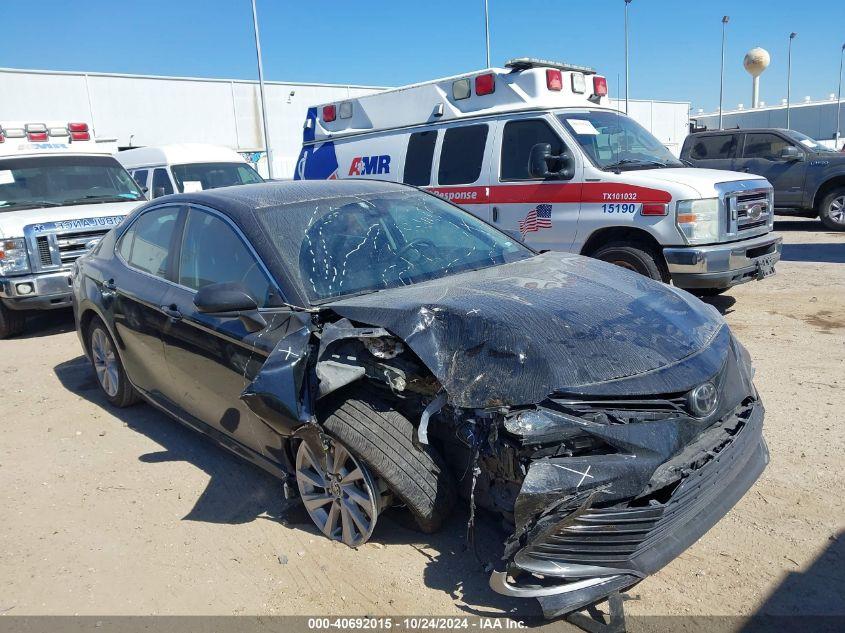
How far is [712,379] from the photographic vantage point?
2742 mm

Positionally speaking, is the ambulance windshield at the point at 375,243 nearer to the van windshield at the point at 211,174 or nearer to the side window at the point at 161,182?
Answer: the van windshield at the point at 211,174

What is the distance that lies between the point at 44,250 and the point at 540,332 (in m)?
6.92

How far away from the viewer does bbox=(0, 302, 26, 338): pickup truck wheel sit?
7.92 meters

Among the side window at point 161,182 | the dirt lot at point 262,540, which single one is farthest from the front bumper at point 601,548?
the side window at point 161,182

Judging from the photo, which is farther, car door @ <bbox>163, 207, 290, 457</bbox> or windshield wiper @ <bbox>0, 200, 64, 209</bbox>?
windshield wiper @ <bbox>0, 200, 64, 209</bbox>

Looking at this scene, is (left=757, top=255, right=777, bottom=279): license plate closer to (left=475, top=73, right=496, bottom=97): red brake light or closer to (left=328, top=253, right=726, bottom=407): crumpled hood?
(left=475, top=73, right=496, bottom=97): red brake light

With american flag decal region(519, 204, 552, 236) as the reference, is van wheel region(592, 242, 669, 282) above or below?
below

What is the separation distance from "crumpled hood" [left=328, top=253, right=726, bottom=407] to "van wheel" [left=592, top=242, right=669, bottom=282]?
3.13 meters

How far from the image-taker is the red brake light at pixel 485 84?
763 cm

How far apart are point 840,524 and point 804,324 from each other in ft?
12.6

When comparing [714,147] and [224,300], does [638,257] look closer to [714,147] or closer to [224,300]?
[224,300]

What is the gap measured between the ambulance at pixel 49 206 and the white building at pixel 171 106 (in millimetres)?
18528

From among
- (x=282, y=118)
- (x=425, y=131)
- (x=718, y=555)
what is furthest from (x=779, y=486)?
(x=282, y=118)

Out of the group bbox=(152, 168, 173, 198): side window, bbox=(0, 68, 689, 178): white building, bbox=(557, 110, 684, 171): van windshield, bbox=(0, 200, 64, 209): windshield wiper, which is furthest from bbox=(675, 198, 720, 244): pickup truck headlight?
bbox=(0, 68, 689, 178): white building
